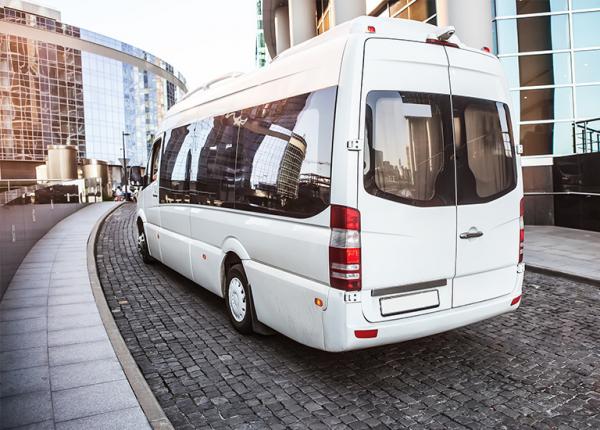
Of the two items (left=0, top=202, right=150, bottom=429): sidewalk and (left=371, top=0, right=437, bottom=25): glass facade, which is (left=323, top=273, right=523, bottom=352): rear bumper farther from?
(left=371, top=0, right=437, bottom=25): glass facade

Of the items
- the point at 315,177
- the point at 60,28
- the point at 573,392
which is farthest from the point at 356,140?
the point at 60,28

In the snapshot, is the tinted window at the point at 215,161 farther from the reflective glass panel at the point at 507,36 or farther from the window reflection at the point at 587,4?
the window reflection at the point at 587,4

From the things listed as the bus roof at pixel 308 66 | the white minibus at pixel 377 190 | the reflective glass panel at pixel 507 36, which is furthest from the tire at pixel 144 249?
the reflective glass panel at pixel 507 36

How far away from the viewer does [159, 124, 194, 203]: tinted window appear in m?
6.98

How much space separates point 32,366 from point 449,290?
373cm

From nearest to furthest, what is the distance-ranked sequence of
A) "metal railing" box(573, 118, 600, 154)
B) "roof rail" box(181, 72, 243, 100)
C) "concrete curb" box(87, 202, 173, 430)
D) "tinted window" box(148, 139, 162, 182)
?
"concrete curb" box(87, 202, 173, 430)
"roof rail" box(181, 72, 243, 100)
"tinted window" box(148, 139, 162, 182)
"metal railing" box(573, 118, 600, 154)

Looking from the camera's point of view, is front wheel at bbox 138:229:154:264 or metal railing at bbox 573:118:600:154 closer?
front wheel at bbox 138:229:154:264

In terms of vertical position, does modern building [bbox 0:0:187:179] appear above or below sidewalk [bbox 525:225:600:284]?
above

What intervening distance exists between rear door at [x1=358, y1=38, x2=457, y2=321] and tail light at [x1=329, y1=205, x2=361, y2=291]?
61 millimetres

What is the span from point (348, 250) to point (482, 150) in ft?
5.50

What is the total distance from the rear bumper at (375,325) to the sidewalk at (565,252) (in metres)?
4.38

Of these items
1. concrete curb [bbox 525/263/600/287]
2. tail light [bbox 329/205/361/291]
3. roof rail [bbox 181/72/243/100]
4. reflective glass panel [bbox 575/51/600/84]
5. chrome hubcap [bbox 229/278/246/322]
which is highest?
reflective glass panel [bbox 575/51/600/84]

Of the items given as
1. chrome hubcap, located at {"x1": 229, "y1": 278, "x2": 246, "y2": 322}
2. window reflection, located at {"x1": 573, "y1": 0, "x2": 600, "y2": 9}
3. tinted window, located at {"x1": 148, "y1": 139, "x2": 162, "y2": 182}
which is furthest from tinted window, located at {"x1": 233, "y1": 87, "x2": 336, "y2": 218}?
window reflection, located at {"x1": 573, "y1": 0, "x2": 600, "y2": 9}

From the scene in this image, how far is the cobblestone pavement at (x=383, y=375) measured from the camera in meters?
3.62
